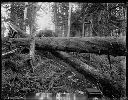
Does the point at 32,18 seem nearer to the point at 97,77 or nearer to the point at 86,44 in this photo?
the point at 86,44

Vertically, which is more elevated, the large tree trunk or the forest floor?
the large tree trunk

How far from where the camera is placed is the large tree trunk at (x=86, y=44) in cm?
271

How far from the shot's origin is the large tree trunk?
271 centimetres

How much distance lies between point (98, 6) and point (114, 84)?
1548mm

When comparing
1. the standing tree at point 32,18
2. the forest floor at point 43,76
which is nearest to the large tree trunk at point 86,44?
the standing tree at point 32,18

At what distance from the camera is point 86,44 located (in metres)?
2.98

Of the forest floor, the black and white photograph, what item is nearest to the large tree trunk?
the black and white photograph

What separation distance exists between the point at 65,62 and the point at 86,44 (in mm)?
666

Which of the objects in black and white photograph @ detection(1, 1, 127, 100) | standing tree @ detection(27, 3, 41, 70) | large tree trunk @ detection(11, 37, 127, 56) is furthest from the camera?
standing tree @ detection(27, 3, 41, 70)

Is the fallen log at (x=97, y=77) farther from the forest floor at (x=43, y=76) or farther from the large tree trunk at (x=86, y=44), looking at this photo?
the large tree trunk at (x=86, y=44)

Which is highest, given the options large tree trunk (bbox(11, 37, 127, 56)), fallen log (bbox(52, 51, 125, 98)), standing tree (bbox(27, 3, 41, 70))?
standing tree (bbox(27, 3, 41, 70))

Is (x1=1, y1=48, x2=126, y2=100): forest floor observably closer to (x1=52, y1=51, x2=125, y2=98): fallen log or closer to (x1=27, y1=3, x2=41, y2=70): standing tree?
(x1=52, y1=51, x2=125, y2=98): fallen log

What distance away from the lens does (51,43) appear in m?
3.31

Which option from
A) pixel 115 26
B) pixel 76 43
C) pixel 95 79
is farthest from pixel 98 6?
pixel 95 79
